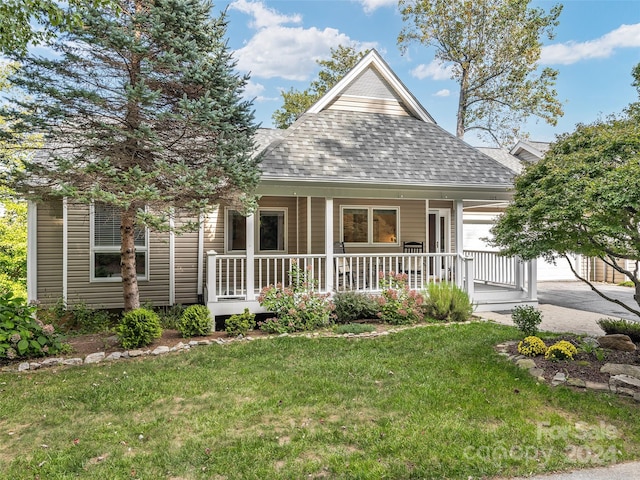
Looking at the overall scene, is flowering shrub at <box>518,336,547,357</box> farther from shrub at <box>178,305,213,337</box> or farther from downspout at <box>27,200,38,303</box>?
downspout at <box>27,200,38,303</box>

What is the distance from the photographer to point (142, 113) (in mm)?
6906

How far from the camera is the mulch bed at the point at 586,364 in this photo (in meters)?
4.76

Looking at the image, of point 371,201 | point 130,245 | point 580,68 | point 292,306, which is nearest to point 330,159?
point 371,201

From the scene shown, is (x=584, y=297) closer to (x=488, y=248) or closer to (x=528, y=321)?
(x=488, y=248)

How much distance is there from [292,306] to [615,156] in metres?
5.79

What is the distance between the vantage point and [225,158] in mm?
6977

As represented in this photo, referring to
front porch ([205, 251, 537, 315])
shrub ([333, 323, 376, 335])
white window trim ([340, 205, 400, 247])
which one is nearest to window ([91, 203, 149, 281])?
front porch ([205, 251, 537, 315])

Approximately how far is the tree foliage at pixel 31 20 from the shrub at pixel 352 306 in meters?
6.56

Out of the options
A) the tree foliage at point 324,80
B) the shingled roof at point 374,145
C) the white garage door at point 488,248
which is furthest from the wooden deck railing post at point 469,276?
the tree foliage at point 324,80

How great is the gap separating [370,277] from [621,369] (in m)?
4.98

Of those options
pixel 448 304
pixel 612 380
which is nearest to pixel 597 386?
pixel 612 380

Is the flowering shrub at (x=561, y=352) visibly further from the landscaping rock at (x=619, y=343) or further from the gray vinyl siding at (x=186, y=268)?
the gray vinyl siding at (x=186, y=268)

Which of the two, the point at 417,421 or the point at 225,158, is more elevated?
the point at 225,158

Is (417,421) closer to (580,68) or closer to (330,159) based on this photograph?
(330,159)
